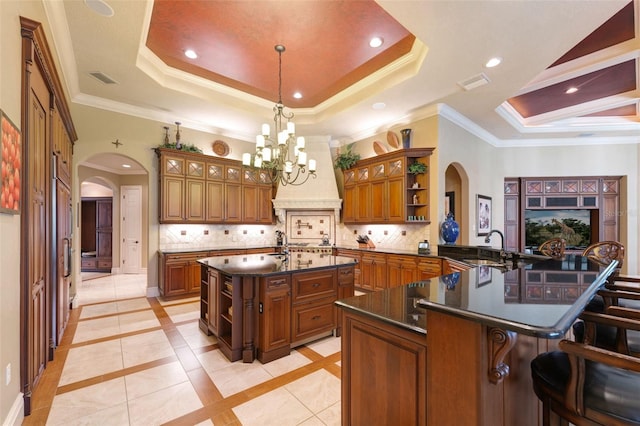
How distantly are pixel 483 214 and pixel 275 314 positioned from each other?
5.51 meters

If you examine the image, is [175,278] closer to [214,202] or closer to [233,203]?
[214,202]

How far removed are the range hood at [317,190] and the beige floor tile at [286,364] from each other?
4041 mm

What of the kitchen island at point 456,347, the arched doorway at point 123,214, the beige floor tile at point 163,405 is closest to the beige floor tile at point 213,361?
the beige floor tile at point 163,405

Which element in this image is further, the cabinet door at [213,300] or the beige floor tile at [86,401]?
the cabinet door at [213,300]

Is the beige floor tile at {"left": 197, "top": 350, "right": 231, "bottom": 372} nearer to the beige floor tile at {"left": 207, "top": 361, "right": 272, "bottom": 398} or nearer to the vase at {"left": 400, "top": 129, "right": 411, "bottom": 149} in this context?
the beige floor tile at {"left": 207, "top": 361, "right": 272, "bottom": 398}

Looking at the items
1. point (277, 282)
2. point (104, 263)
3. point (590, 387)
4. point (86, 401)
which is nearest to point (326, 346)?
Answer: point (277, 282)

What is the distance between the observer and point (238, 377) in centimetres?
264

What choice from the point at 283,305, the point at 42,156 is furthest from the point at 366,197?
the point at 42,156

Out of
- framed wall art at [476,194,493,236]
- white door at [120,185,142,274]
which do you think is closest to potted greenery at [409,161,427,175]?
framed wall art at [476,194,493,236]

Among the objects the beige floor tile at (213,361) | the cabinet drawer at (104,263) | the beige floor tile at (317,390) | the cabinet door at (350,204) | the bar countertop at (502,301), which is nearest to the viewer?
the bar countertop at (502,301)

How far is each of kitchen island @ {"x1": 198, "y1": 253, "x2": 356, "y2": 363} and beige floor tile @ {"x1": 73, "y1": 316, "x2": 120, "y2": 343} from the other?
1.36m

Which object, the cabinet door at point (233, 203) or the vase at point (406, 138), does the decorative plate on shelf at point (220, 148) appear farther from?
the vase at point (406, 138)

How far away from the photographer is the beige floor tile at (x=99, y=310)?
4.42 m

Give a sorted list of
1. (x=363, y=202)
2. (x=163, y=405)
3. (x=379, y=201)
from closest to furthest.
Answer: (x=163, y=405), (x=379, y=201), (x=363, y=202)
